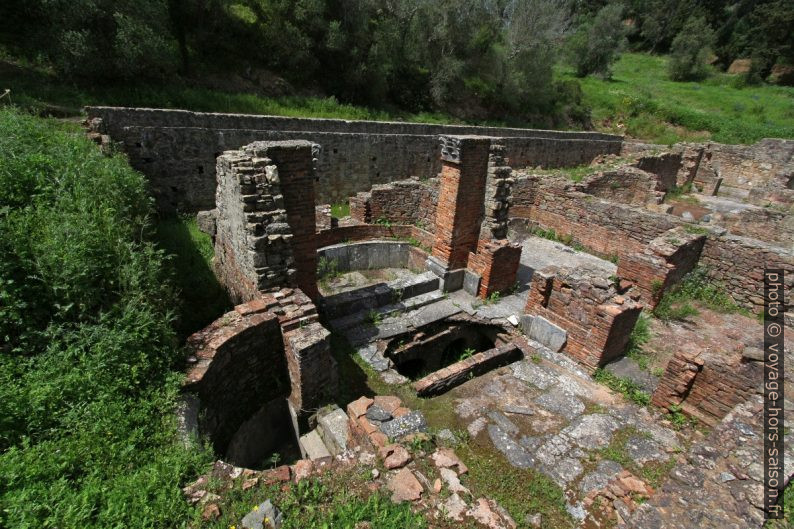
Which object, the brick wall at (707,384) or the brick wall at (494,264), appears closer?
the brick wall at (707,384)

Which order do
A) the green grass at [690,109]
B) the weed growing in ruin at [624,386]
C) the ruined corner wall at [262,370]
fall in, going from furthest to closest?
the green grass at [690,109] < the weed growing in ruin at [624,386] < the ruined corner wall at [262,370]

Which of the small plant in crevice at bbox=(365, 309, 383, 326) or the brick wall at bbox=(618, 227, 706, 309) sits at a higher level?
the brick wall at bbox=(618, 227, 706, 309)

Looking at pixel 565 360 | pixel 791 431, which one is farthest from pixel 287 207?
pixel 791 431

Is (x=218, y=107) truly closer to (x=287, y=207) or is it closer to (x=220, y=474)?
(x=287, y=207)

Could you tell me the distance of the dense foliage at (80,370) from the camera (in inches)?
A: 107

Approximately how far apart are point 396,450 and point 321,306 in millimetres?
3850

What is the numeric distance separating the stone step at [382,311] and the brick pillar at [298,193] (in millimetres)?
1315

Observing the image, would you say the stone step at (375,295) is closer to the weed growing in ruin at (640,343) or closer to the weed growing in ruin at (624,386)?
the weed growing in ruin at (624,386)

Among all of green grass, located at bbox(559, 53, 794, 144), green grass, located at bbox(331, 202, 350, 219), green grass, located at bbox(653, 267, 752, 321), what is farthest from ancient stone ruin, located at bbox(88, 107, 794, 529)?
green grass, located at bbox(559, 53, 794, 144)

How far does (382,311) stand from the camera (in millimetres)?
7797

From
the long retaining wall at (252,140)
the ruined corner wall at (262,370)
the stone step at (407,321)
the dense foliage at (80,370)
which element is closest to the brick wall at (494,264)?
the stone step at (407,321)

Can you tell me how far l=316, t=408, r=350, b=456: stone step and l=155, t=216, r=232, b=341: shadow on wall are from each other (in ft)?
8.10

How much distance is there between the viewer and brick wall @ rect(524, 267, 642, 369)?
6.50 metres

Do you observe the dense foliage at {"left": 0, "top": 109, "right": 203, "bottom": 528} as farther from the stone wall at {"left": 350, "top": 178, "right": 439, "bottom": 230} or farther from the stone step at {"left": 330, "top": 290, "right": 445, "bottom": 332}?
the stone wall at {"left": 350, "top": 178, "right": 439, "bottom": 230}
